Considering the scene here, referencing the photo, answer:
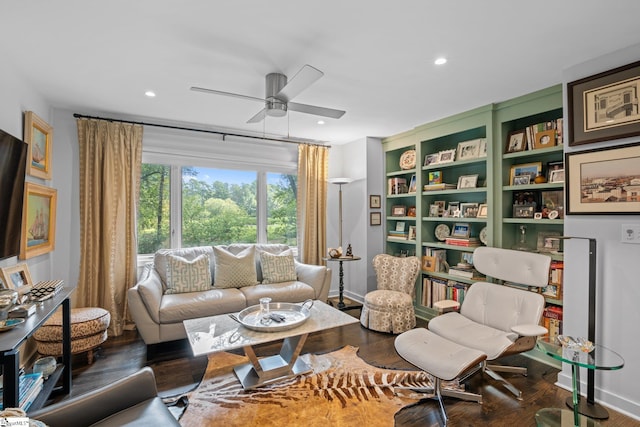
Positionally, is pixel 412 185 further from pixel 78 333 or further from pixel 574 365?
pixel 78 333

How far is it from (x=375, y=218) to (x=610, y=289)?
2.69 metres

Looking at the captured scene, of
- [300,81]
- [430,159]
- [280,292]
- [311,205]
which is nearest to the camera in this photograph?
[300,81]

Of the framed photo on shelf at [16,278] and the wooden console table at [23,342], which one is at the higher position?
the framed photo on shelf at [16,278]

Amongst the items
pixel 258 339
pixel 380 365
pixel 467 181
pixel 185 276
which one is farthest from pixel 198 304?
pixel 467 181

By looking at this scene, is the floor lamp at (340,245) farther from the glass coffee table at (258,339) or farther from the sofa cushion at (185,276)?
the sofa cushion at (185,276)

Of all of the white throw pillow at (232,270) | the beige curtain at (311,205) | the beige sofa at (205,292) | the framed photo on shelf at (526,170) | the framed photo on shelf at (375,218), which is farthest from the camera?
the beige curtain at (311,205)

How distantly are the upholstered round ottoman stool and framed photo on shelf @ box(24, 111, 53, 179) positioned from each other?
1.26m

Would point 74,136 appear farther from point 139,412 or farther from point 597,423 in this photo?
point 597,423

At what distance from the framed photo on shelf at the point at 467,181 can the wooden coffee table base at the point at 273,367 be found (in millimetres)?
2470

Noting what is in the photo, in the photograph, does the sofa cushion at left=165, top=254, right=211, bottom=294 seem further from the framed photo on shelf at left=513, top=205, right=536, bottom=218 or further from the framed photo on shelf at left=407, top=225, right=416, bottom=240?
the framed photo on shelf at left=513, top=205, right=536, bottom=218

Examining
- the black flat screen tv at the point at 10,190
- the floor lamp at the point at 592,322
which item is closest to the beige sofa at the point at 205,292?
the black flat screen tv at the point at 10,190

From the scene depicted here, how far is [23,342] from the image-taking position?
4.95 feet

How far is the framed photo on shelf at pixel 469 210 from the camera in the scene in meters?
3.56

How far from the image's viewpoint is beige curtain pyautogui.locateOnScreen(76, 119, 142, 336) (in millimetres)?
3379
